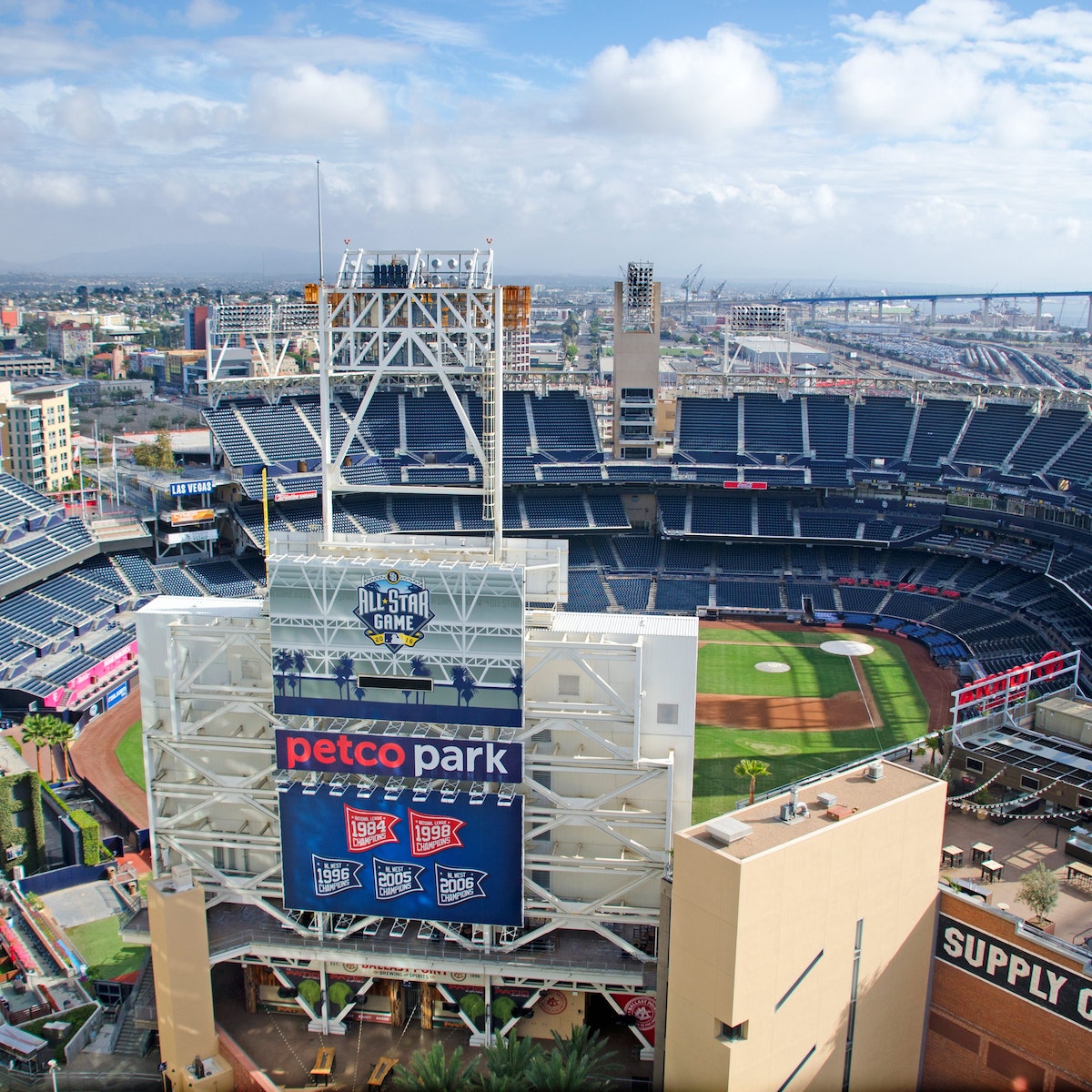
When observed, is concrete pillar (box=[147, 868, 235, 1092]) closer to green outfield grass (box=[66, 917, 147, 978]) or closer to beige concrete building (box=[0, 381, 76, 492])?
green outfield grass (box=[66, 917, 147, 978])

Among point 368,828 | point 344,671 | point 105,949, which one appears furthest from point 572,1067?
point 105,949

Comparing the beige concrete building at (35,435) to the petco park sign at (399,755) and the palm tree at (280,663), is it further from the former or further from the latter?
the petco park sign at (399,755)

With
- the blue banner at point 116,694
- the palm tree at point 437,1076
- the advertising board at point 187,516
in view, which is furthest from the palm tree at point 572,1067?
the advertising board at point 187,516

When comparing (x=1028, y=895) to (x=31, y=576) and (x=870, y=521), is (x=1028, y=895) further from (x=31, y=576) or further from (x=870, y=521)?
(x=870, y=521)

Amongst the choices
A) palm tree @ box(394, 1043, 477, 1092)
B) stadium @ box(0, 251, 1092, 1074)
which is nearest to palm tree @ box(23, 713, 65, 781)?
stadium @ box(0, 251, 1092, 1074)

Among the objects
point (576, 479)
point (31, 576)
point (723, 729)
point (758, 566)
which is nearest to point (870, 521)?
point (758, 566)

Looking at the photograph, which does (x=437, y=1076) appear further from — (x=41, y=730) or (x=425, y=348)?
(x=41, y=730)
